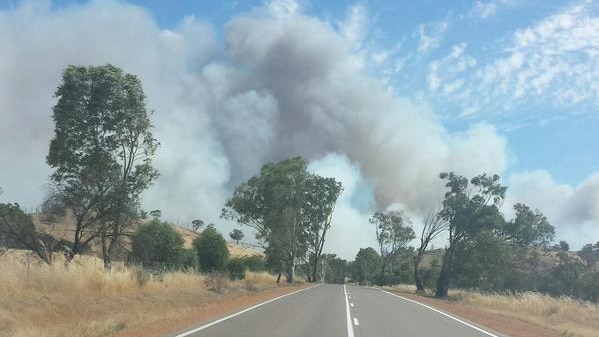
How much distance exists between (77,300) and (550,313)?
23440 millimetres

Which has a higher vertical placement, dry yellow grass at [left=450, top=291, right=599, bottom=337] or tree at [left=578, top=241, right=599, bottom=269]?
tree at [left=578, top=241, right=599, bottom=269]

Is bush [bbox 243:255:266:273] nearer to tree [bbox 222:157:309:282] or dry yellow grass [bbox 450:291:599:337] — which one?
tree [bbox 222:157:309:282]

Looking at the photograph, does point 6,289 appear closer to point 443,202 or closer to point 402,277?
point 443,202

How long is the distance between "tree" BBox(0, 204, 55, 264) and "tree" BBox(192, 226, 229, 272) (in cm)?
3612

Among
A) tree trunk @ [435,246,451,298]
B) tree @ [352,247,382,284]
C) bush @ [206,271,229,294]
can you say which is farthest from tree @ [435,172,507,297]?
tree @ [352,247,382,284]

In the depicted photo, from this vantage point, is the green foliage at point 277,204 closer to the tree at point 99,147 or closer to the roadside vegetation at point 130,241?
the roadside vegetation at point 130,241

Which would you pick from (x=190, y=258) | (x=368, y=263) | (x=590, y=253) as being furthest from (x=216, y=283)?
(x=368, y=263)

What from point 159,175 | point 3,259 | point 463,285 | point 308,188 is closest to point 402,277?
point 308,188

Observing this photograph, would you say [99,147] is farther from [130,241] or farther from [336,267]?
[336,267]

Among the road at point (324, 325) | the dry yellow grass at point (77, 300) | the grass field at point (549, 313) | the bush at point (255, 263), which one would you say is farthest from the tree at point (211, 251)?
the road at point (324, 325)

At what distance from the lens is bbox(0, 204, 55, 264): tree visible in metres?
26.5

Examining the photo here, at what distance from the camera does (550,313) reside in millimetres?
30656

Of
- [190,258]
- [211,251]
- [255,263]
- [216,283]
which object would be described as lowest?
[216,283]

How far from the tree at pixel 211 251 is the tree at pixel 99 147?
3421cm
